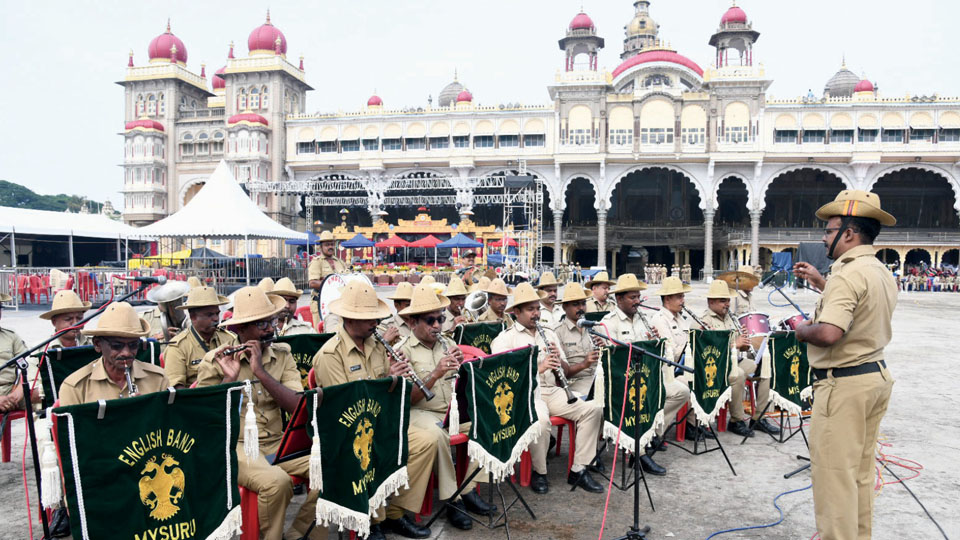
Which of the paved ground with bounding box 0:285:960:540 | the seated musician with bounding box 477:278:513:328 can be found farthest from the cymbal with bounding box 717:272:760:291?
the seated musician with bounding box 477:278:513:328

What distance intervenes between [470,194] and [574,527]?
3331cm

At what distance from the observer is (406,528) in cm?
423

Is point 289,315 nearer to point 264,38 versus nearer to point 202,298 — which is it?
point 202,298

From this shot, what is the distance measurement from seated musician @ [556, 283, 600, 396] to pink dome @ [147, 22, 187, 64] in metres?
49.6

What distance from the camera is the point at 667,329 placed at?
6633mm

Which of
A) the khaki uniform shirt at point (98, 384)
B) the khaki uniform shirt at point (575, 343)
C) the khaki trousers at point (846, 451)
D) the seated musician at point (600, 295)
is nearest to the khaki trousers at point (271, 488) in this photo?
the khaki uniform shirt at point (98, 384)

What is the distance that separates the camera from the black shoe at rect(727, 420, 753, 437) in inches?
260

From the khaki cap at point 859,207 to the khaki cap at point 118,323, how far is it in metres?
4.31

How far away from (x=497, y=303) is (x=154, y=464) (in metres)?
5.11

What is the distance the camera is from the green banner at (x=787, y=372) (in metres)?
6.41

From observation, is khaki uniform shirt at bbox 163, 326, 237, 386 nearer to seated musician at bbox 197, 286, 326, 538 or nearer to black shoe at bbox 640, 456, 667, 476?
seated musician at bbox 197, 286, 326, 538

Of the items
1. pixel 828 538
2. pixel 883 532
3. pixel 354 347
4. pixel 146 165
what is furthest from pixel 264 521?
pixel 146 165

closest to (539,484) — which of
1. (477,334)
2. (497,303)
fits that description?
(477,334)

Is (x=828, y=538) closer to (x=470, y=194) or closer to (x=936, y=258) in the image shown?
(x=470, y=194)
